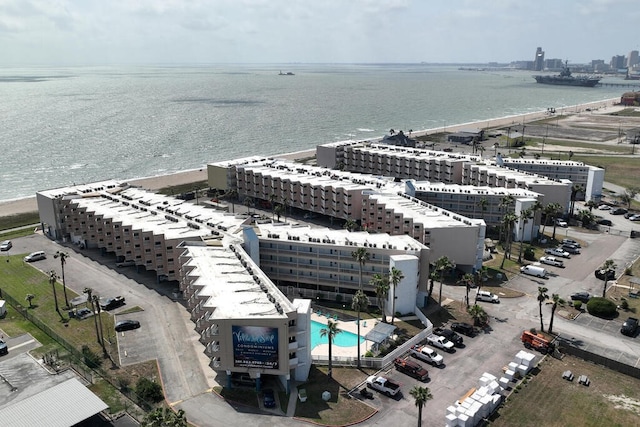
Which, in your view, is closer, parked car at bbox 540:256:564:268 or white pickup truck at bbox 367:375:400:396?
white pickup truck at bbox 367:375:400:396

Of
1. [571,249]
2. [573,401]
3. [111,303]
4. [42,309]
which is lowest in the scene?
[573,401]

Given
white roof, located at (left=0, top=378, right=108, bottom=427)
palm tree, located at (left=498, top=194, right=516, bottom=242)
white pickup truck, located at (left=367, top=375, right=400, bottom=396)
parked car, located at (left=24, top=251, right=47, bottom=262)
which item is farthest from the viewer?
palm tree, located at (left=498, top=194, right=516, bottom=242)

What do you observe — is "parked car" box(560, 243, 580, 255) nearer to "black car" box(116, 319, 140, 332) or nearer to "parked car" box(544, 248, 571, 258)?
"parked car" box(544, 248, 571, 258)

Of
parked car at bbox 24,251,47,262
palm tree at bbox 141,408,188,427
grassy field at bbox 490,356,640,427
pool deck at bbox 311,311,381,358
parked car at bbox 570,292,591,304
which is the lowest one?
grassy field at bbox 490,356,640,427

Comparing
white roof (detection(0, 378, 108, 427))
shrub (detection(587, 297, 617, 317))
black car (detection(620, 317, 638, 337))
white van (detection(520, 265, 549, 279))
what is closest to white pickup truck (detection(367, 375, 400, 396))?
white roof (detection(0, 378, 108, 427))

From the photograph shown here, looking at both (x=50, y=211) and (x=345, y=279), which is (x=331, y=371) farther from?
(x=50, y=211)

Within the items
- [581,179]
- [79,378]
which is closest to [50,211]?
[79,378]

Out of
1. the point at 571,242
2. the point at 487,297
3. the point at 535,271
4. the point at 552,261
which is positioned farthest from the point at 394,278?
the point at 571,242

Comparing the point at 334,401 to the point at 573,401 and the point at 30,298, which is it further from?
the point at 30,298
